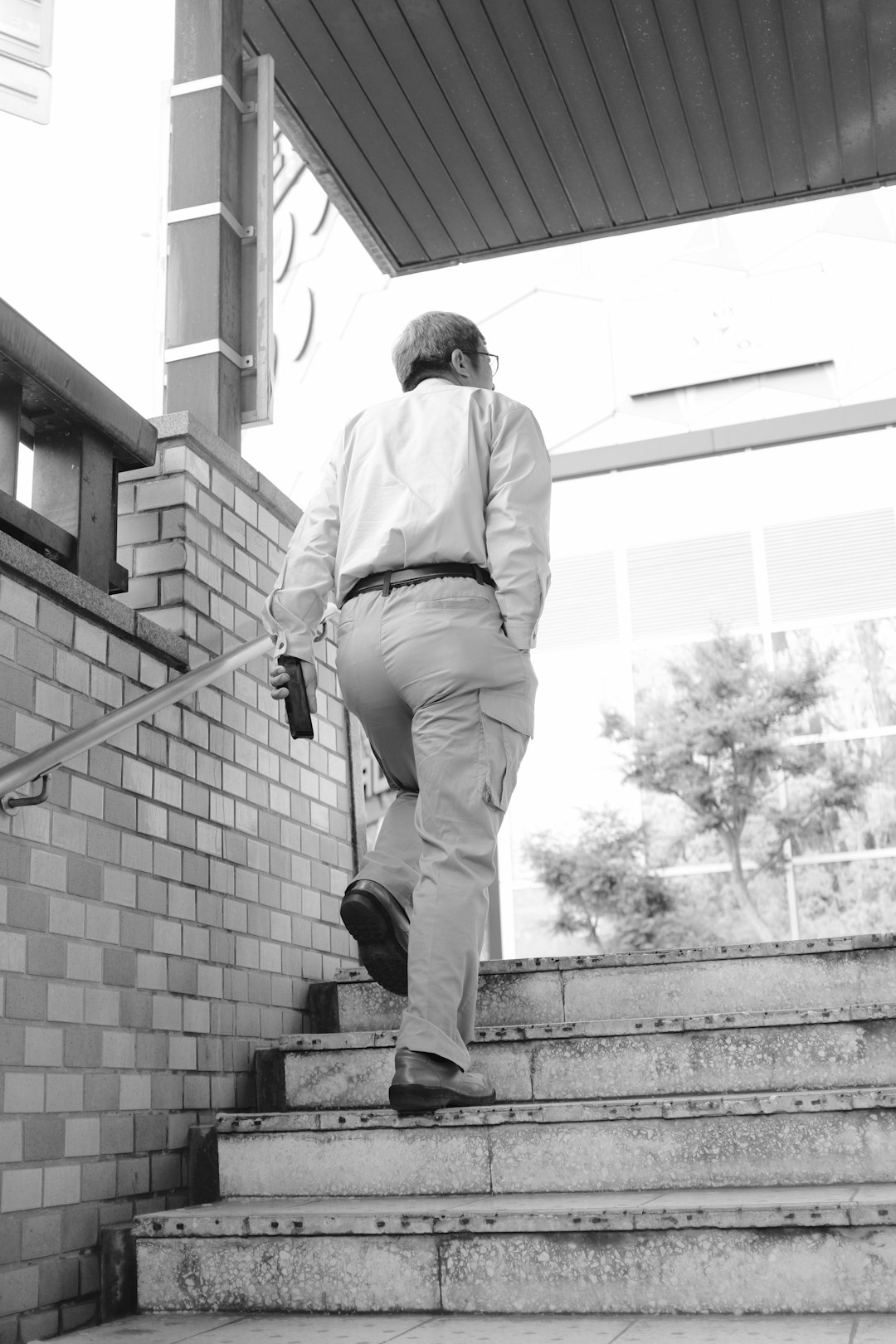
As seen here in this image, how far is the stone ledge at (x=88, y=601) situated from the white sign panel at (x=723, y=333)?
22832mm

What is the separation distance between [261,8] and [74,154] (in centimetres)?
145

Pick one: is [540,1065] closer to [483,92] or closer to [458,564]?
[458,564]

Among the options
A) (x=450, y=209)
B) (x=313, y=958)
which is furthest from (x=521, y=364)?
(x=313, y=958)

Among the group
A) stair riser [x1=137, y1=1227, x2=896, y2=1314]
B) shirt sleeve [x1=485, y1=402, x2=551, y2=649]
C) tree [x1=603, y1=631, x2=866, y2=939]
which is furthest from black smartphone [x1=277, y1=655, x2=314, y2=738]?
tree [x1=603, y1=631, x2=866, y2=939]

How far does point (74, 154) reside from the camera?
6.03 metres

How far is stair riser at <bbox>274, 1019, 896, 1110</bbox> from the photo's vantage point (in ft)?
8.89

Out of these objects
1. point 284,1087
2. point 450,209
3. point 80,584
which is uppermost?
point 450,209

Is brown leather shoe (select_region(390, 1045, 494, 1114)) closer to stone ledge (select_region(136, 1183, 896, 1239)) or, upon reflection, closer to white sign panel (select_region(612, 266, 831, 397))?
stone ledge (select_region(136, 1183, 896, 1239))

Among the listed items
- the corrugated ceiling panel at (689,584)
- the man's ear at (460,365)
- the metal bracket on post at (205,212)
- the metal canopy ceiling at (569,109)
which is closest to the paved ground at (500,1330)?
the man's ear at (460,365)

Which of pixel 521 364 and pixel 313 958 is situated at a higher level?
pixel 521 364

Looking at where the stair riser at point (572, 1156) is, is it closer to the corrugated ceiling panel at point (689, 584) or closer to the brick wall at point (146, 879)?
the brick wall at point (146, 879)

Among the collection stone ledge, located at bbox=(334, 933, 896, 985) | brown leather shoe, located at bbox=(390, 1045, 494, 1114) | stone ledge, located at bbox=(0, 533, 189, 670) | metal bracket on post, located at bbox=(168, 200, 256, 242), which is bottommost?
brown leather shoe, located at bbox=(390, 1045, 494, 1114)

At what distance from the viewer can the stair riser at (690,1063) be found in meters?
2.71

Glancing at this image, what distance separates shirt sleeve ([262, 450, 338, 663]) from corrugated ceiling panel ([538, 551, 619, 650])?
63.8ft
